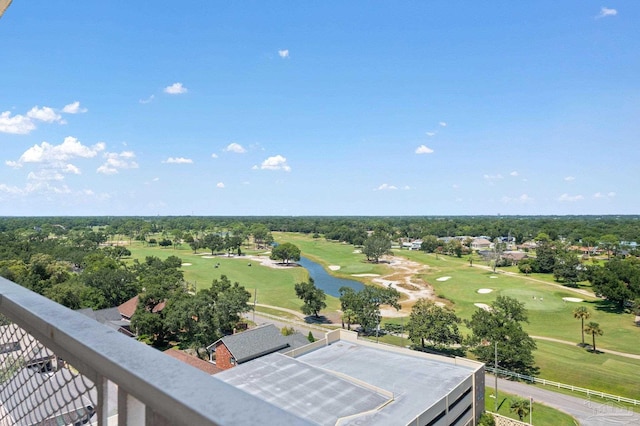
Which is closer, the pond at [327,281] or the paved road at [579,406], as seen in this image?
the paved road at [579,406]

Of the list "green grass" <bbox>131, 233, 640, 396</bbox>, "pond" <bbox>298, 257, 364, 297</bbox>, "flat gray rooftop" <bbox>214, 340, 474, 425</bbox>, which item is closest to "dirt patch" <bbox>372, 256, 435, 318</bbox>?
"green grass" <bbox>131, 233, 640, 396</bbox>

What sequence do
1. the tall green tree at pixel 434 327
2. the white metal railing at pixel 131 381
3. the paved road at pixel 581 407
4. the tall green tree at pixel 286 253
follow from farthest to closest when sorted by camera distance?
1. the tall green tree at pixel 286 253
2. the tall green tree at pixel 434 327
3. the paved road at pixel 581 407
4. the white metal railing at pixel 131 381

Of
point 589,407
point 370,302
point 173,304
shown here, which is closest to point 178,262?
point 173,304

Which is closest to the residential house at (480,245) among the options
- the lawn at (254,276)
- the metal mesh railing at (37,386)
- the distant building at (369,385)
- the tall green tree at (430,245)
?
the tall green tree at (430,245)

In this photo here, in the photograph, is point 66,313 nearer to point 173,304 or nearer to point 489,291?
point 173,304

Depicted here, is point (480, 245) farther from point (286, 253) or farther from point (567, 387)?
point (567, 387)

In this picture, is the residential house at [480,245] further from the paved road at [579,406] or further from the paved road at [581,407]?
the paved road at [581,407]

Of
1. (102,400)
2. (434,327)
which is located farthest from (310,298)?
(102,400)
